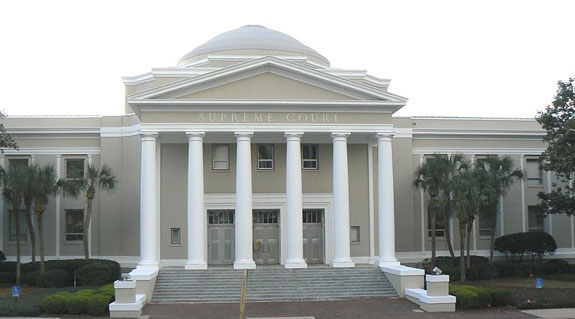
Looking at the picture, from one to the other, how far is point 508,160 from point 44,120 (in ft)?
83.6

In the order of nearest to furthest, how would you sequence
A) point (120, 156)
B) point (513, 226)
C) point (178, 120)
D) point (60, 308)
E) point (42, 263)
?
1. point (60, 308)
2. point (178, 120)
3. point (42, 263)
4. point (120, 156)
5. point (513, 226)

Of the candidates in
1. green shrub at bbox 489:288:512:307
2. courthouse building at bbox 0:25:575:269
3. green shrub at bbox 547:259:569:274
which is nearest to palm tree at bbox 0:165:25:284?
courthouse building at bbox 0:25:575:269

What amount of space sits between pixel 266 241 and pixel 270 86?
25.8ft

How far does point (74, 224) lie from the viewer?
39.2m

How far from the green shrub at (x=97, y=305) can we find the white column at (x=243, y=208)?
7.45 meters

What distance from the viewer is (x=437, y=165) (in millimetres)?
35719

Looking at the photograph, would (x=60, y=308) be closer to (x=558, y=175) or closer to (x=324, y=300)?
(x=324, y=300)

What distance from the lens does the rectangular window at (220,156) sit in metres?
35.2

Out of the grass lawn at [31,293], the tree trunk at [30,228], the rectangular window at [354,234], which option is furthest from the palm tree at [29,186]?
the rectangular window at [354,234]

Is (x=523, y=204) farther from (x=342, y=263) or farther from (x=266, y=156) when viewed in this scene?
(x=266, y=156)

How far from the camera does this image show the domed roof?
39.3m

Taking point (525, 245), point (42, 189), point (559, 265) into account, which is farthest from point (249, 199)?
point (559, 265)

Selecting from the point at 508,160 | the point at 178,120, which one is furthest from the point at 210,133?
the point at 508,160

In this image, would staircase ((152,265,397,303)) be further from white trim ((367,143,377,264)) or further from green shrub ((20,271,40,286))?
green shrub ((20,271,40,286))
